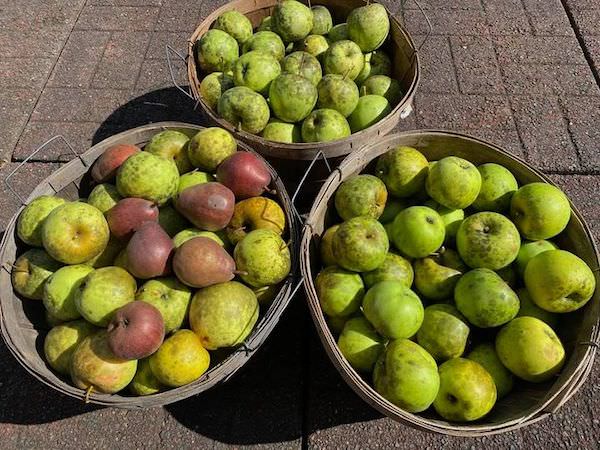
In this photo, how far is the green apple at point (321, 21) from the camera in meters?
3.46

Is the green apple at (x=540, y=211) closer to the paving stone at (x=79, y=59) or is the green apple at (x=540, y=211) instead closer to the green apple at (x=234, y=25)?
the green apple at (x=234, y=25)

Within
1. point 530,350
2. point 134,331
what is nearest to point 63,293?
point 134,331

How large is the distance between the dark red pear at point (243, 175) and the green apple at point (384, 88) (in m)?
1.13

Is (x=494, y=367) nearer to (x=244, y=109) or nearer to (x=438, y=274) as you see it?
(x=438, y=274)

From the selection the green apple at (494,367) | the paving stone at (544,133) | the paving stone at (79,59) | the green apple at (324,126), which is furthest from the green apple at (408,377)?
the paving stone at (79,59)

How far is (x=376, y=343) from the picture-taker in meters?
2.14

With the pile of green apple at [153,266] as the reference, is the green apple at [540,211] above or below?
above

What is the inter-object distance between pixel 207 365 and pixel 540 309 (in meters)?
1.60

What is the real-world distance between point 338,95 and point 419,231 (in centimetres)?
111

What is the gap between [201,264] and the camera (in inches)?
82.8

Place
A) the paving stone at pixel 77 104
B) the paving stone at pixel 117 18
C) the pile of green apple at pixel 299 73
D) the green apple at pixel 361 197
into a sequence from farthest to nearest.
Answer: the paving stone at pixel 117 18 → the paving stone at pixel 77 104 → the pile of green apple at pixel 299 73 → the green apple at pixel 361 197

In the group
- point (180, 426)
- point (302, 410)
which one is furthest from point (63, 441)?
point (302, 410)

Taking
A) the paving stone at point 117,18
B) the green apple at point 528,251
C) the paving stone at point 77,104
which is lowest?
the paving stone at point 77,104

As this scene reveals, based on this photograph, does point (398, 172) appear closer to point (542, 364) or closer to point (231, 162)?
point (231, 162)
